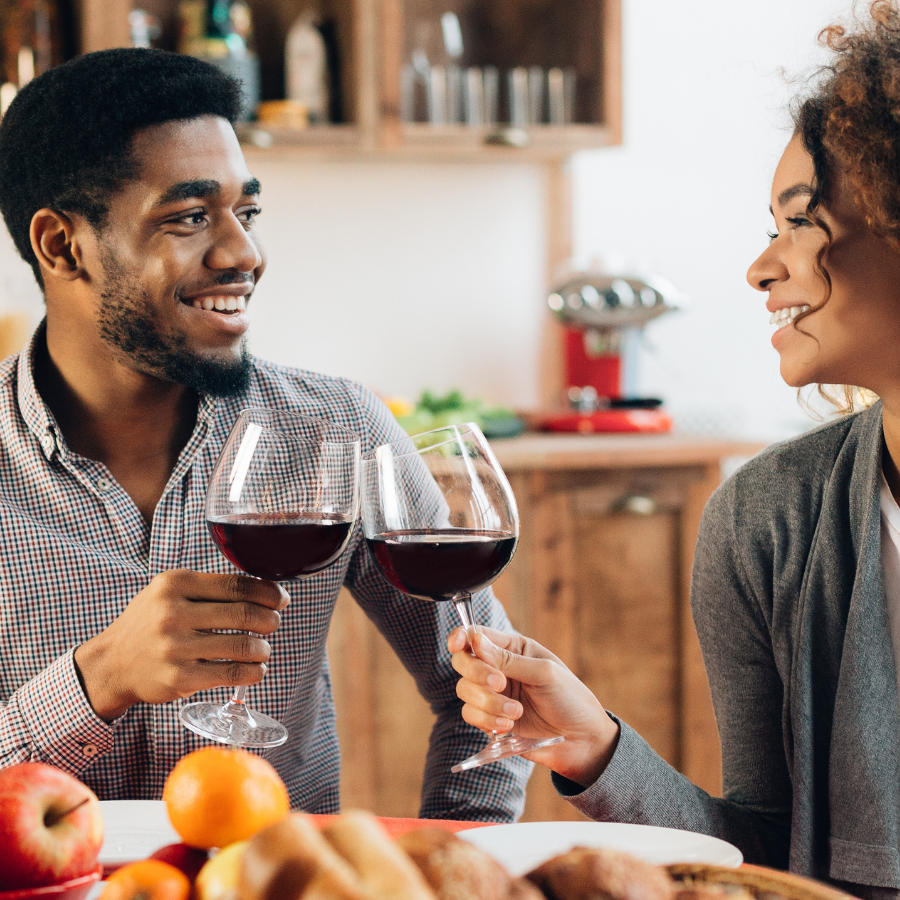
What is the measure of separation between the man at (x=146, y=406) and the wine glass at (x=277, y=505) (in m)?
0.28

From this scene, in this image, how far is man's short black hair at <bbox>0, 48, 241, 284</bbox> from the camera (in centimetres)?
128

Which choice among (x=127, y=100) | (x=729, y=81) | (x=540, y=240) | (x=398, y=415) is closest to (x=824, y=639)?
(x=127, y=100)

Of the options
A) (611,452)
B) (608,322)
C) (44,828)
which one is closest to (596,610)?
(611,452)

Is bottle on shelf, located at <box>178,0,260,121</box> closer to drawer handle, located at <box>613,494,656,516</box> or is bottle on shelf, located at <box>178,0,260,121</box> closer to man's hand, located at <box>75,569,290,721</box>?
drawer handle, located at <box>613,494,656,516</box>

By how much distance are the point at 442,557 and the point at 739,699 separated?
433mm

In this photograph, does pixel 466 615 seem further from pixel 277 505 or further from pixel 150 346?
pixel 150 346

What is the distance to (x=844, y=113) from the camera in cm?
98

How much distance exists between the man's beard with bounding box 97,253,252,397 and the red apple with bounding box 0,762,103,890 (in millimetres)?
684

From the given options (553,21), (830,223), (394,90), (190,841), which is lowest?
(190,841)

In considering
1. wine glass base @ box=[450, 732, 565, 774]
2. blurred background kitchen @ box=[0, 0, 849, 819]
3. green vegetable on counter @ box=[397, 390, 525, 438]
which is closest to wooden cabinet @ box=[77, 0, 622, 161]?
blurred background kitchen @ box=[0, 0, 849, 819]

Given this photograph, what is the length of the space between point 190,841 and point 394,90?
229 cm

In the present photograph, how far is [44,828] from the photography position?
0.63 m

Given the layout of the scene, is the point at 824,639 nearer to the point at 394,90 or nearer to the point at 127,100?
the point at 127,100

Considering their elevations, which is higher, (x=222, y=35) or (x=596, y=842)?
(x=222, y=35)
